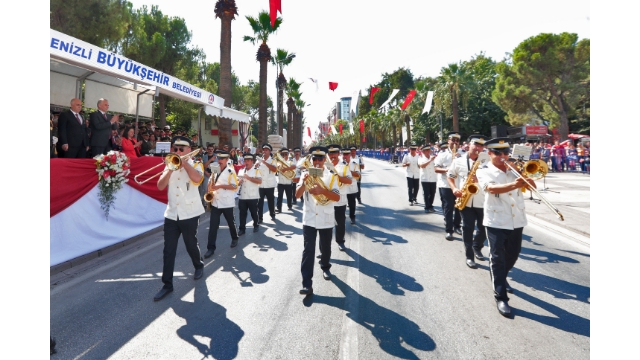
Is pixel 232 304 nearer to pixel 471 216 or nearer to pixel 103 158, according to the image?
pixel 471 216

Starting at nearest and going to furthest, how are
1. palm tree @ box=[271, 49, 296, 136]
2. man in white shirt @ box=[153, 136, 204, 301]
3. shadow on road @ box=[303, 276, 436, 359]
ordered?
shadow on road @ box=[303, 276, 436, 359], man in white shirt @ box=[153, 136, 204, 301], palm tree @ box=[271, 49, 296, 136]

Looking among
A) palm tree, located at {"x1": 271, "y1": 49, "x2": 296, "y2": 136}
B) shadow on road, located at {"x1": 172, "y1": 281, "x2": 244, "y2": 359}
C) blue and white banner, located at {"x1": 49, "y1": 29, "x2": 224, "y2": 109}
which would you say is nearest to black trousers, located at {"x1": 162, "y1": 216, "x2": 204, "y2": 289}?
shadow on road, located at {"x1": 172, "y1": 281, "x2": 244, "y2": 359}

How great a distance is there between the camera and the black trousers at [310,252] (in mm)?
4455

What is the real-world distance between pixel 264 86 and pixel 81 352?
1981cm

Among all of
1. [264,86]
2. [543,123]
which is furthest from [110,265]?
[543,123]

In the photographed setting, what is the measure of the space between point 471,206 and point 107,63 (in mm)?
7589

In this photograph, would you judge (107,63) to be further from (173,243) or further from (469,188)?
(469,188)

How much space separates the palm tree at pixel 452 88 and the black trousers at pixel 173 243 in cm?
3084

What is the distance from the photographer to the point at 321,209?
4.73 m

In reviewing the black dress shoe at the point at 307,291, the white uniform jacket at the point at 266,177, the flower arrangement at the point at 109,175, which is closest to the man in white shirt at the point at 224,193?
the flower arrangement at the point at 109,175

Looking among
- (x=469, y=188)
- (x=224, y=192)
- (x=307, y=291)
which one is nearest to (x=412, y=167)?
(x=469, y=188)

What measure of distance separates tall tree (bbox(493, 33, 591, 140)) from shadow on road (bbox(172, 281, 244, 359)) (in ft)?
117

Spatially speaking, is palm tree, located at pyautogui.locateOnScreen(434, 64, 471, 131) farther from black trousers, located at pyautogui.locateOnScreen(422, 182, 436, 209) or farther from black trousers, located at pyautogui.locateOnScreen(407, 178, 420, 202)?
black trousers, located at pyautogui.locateOnScreen(422, 182, 436, 209)

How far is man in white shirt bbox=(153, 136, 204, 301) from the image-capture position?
4.86 metres
